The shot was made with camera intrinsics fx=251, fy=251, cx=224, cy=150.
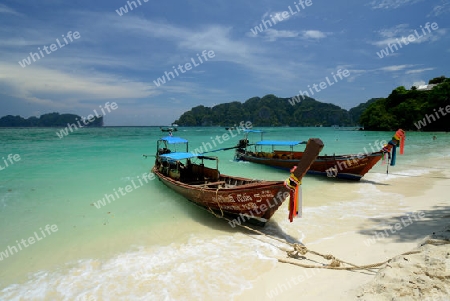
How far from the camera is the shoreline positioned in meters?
3.71

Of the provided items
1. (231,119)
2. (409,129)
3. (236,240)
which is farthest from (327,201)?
(231,119)

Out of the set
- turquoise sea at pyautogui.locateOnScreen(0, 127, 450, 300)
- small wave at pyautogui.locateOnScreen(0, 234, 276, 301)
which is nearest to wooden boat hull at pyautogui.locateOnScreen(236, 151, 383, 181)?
turquoise sea at pyautogui.locateOnScreen(0, 127, 450, 300)

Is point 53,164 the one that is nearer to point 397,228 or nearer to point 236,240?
point 236,240

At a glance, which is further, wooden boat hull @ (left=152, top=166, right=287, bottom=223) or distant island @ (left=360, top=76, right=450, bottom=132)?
distant island @ (left=360, top=76, right=450, bottom=132)

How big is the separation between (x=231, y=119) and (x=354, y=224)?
184405mm

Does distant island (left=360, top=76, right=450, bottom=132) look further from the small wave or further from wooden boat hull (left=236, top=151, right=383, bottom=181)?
the small wave

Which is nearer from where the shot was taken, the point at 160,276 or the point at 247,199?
the point at 160,276

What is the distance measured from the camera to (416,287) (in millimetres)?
3369

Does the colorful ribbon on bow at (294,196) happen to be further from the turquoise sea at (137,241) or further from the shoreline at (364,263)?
the turquoise sea at (137,241)

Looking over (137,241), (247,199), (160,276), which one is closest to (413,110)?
(247,199)

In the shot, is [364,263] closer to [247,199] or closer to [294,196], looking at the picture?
[294,196]

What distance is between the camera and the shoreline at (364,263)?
3712 mm

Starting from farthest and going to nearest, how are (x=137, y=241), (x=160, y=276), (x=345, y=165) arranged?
(x=345, y=165) < (x=137, y=241) < (x=160, y=276)

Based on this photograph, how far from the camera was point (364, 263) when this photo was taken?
541 cm
